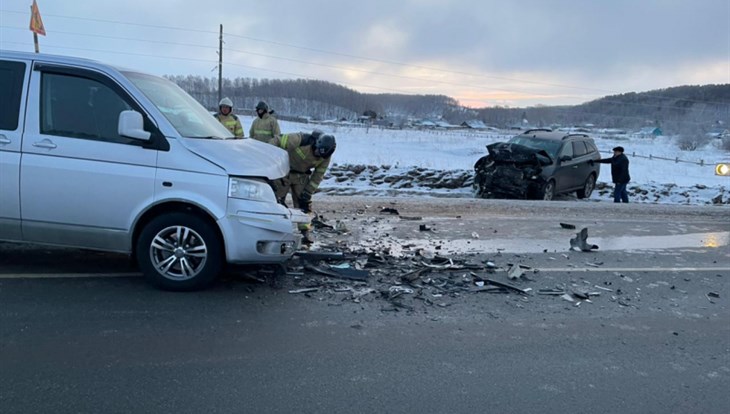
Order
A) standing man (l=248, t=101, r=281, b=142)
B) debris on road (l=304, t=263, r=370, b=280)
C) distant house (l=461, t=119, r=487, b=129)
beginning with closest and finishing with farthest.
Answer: debris on road (l=304, t=263, r=370, b=280)
standing man (l=248, t=101, r=281, b=142)
distant house (l=461, t=119, r=487, b=129)

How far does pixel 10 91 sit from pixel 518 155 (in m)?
10.6

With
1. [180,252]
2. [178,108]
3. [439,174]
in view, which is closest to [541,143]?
[439,174]

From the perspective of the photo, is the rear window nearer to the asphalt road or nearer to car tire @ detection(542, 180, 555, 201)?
car tire @ detection(542, 180, 555, 201)

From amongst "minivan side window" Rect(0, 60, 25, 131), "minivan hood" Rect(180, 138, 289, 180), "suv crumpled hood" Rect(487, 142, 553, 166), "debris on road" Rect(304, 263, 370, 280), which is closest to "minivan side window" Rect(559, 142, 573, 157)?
"suv crumpled hood" Rect(487, 142, 553, 166)

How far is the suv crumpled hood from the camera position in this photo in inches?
498

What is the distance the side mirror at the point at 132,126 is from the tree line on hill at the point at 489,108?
61215 millimetres

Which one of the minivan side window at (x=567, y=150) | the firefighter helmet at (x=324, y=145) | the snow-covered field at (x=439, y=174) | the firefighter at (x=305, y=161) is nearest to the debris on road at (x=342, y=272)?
the firefighter at (x=305, y=161)

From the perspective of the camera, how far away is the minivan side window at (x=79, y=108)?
4598 millimetres

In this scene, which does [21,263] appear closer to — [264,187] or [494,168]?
[264,187]

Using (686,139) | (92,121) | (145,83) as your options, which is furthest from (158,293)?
(686,139)

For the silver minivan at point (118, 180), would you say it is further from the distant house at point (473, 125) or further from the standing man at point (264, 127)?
the distant house at point (473, 125)

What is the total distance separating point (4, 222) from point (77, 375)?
2.17 metres

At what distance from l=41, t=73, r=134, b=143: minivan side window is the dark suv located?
32.5 ft

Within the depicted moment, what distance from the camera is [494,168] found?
1310cm
